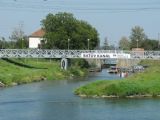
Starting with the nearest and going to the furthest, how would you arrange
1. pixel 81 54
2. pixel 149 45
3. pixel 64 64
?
pixel 81 54
pixel 64 64
pixel 149 45

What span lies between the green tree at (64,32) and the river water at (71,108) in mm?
76189

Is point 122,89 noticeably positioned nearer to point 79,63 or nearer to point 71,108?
point 71,108

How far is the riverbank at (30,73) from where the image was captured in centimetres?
8668

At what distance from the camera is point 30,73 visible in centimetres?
9856

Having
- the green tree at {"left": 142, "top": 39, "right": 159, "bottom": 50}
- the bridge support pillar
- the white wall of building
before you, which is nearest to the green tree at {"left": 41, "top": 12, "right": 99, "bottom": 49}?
the bridge support pillar

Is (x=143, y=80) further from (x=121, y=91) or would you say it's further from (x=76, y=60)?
(x=76, y=60)

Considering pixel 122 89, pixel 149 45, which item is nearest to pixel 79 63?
pixel 149 45

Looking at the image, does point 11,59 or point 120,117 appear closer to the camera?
point 120,117

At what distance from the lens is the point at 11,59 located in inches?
5049

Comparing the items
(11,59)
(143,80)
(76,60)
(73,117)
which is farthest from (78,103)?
(76,60)

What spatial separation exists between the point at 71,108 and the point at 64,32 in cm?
8975

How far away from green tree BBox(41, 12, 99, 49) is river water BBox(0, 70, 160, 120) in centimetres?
7619

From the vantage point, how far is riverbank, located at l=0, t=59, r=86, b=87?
284ft

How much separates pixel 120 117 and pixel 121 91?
1235 centimetres
